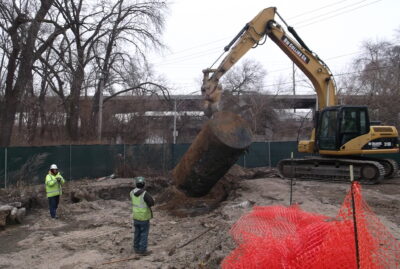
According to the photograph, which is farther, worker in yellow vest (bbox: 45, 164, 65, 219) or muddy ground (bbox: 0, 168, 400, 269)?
worker in yellow vest (bbox: 45, 164, 65, 219)

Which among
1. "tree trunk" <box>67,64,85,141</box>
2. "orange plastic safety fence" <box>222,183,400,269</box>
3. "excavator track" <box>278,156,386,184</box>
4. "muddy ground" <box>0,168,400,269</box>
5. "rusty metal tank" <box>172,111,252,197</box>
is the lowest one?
"muddy ground" <box>0,168,400,269</box>

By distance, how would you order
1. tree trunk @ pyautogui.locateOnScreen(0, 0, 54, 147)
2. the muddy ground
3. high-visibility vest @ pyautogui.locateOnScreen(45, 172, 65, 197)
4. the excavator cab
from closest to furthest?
the muddy ground
high-visibility vest @ pyautogui.locateOnScreen(45, 172, 65, 197)
the excavator cab
tree trunk @ pyautogui.locateOnScreen(0, 0, 54, 147)

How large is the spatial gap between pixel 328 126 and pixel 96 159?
10.0m

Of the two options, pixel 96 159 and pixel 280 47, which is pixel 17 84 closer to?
pixel 96 159

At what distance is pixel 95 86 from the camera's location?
23.8m

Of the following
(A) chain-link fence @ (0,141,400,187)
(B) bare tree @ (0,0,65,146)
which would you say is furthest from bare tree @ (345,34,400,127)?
(B) bare tree @ (0,0,65,146)

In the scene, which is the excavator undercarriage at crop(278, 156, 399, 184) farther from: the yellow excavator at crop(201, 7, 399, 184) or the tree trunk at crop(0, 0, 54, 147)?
the tree trunk at crop(0, 0, 54, 147)

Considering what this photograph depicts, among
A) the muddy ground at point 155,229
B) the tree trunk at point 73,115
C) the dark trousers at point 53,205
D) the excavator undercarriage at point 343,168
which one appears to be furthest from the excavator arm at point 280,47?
the tree trunk at point 73,115

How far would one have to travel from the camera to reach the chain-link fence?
1291 cm

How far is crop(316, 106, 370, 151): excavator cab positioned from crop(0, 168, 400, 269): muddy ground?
5.19 ft

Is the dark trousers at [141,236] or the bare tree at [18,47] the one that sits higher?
the bare tree at [18,47]

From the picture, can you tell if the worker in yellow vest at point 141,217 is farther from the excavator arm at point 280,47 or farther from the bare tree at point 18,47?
the bare tree at point 18,47

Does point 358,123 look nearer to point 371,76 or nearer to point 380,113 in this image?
point 380,113

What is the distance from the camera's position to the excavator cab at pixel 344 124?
12.5 metres
